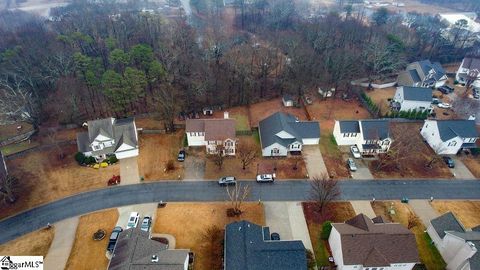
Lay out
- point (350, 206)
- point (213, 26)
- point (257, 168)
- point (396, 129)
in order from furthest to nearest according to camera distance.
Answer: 1. point (213, 26)
2. point (396, 129)
3. point (257, 168)
4. point (350, 206)

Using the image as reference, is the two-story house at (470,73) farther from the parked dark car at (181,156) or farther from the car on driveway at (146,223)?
the car on driveway at (146,223)

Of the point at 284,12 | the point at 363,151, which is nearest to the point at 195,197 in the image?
the point at 363,151

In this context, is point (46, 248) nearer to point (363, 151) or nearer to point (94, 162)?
point (94, 162)

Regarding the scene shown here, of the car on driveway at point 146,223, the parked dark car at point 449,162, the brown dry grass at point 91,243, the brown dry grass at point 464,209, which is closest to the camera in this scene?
the brown dry grass at point 91,243

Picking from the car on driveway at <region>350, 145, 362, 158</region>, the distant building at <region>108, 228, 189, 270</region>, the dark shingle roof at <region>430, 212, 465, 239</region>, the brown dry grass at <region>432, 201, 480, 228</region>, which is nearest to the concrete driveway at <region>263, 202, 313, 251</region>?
the distant building at <region>108, 228, 189, 270</region>

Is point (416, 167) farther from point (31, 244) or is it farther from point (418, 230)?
point (31, 244)

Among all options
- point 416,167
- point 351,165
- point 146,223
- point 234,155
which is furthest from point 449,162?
point 146,223

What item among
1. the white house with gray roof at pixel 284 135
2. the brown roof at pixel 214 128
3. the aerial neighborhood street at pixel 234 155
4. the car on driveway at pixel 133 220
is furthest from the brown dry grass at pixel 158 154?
the white house with gray roof at pixel 284 135
